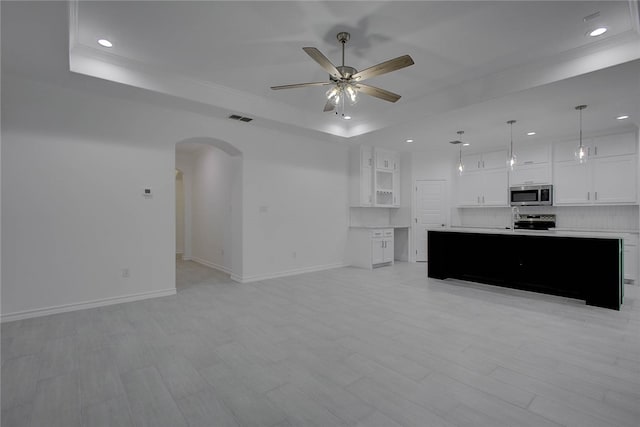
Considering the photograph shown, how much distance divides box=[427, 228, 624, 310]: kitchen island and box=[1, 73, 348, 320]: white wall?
347 cm

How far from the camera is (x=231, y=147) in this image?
17.3 ft

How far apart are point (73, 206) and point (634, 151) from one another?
8744 mm

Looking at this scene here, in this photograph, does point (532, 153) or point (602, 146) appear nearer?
point (602, 146)

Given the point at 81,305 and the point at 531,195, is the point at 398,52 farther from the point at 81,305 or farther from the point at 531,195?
the point at 81,305

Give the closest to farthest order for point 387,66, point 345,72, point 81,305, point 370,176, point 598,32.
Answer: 1. point 387,66
2. point 598,32
3. point 345,72
4. point 81,305
5. point 370,176

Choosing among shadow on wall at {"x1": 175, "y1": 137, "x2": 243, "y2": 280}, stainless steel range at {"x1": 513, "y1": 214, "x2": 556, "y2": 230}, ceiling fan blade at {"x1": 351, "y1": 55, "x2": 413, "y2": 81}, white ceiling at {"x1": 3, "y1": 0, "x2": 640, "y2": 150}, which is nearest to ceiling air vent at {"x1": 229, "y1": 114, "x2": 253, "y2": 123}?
white ceiling at {"x1": 3, "y1": 0, "x2": 640, "y2": 150}

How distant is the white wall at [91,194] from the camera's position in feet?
11.5

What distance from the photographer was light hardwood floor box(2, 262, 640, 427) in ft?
6.01

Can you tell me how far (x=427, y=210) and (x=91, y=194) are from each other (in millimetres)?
6715

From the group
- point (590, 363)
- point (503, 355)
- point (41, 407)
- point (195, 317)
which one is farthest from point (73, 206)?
point (590, 363)

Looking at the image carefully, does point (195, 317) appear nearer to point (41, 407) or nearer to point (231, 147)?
point (41, 407)

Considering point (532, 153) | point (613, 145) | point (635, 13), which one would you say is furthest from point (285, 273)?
point (613, 145)

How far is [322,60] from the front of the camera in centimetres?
272

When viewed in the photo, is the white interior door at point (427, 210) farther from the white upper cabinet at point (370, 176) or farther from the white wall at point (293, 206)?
the white wall at point (293, 206)
